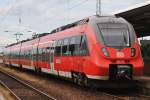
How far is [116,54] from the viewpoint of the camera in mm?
17172

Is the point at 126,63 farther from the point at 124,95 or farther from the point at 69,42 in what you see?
the point at 69,42

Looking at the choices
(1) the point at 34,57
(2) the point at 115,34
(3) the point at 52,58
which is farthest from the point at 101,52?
(1) the point at 34,57

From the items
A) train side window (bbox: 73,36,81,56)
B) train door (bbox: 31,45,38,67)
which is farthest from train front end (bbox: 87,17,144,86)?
train door (bbox: 31,45,38,67)

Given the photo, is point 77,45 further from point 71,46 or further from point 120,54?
point 120,54

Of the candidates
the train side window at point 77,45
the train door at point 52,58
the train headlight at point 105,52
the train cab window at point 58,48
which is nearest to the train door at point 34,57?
the train door at point 52,58

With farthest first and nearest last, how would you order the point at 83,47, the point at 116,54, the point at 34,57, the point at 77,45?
the point at 34,57
the point at 77,45
the point at 83,47
the point at 116,54

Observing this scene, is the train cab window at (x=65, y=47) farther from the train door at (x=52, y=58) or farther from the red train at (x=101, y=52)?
the train door at (x=52, y=58)

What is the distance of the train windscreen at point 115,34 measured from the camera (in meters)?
17.6

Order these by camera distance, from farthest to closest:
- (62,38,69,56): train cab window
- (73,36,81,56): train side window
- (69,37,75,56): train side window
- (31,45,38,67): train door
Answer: (31,45,38,67): train door, (62,38,69,56): train cab window, (69,37,75,56): train side window, (73,36,81,56): train side window

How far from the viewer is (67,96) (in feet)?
57.5

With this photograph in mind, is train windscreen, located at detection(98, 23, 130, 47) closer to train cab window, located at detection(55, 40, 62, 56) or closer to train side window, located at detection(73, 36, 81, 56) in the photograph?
train side window, located at detection(73, 36, 81, 56)

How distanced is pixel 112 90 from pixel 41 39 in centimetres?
1254

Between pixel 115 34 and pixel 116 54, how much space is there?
108 centimetres

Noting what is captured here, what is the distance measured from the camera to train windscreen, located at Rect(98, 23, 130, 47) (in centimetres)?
1761
